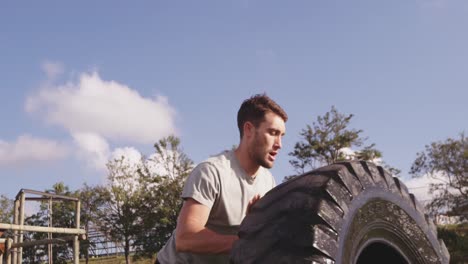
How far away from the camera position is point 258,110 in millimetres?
2943

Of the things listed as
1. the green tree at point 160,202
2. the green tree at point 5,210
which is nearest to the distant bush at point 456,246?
the green tree at point 160,202

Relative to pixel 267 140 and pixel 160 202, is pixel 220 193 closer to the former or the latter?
pixel 267 140

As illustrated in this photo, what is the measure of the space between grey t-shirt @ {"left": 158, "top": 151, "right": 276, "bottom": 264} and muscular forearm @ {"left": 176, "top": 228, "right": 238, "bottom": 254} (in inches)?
8.8

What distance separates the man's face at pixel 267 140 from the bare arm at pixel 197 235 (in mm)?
485

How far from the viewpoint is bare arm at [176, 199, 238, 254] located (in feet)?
7.74

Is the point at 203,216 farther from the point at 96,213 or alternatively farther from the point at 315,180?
the point at 96,213

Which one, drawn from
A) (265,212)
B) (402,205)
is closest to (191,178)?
(265,212)

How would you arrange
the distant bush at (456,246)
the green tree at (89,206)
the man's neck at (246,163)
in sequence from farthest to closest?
the green tree at (89,206) → the distant bush at (456,246) → the man's neck at (246,163)

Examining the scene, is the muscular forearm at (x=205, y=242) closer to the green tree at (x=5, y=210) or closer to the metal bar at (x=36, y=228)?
the metal bar at (x=36, y=228)

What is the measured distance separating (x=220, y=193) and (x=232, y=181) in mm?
139

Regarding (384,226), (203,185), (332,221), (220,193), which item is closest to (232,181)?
(220,193)

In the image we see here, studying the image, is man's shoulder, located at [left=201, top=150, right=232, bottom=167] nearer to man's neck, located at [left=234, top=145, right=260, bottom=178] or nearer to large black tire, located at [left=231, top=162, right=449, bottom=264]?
man's neck, located at [left=234, top=145, right=260, bottom=178]

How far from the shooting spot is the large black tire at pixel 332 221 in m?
1.70

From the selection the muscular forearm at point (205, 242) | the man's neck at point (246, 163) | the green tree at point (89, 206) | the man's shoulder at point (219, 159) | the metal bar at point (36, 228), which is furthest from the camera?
the green tree at point (89, 206)
